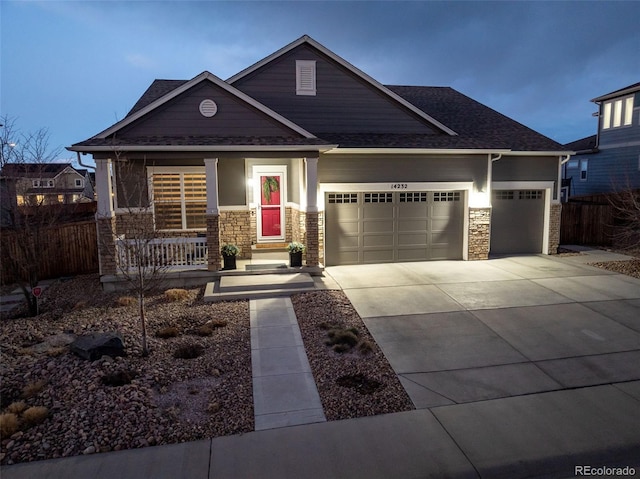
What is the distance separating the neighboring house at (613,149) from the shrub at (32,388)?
23269 millimetres

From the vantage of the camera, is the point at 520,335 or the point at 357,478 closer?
the point at 357,478

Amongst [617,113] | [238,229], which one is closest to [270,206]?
[238,229]

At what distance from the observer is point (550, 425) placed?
16.4 ft

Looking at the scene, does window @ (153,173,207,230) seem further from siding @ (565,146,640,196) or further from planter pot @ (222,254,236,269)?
siding @ (565,146,640,196)

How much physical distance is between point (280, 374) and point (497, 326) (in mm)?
4155

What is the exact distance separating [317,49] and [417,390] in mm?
11221

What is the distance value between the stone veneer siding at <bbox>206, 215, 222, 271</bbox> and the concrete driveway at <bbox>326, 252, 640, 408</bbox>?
3.10 m

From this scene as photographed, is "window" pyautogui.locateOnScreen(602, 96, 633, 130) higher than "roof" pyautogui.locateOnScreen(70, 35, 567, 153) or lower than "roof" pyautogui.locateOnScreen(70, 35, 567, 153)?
higher

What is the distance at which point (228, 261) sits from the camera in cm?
1145

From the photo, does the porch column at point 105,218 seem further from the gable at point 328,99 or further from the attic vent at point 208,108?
the gable at point 328,99

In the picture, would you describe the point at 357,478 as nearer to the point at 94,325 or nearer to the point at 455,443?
the point at 455,443

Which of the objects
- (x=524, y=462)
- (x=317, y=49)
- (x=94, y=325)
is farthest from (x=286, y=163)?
(x=524, y=462)

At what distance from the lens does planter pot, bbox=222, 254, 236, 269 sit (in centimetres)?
1140

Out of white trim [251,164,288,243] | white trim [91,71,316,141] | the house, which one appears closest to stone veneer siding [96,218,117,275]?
the house
